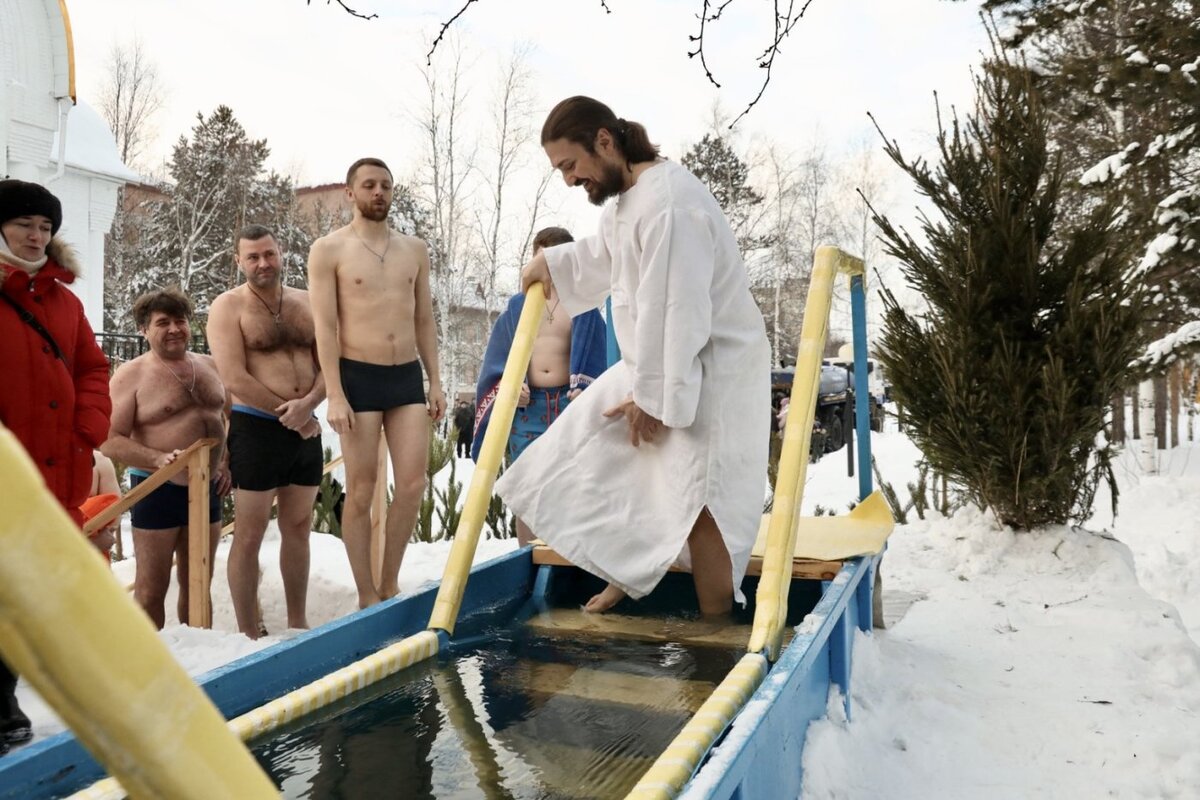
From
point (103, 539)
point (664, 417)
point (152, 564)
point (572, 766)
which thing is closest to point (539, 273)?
point (664, 417)

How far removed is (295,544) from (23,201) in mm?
2036

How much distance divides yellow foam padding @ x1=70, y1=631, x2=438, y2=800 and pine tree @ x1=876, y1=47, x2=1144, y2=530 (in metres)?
3.83

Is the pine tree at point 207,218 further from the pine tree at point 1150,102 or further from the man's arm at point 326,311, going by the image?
the man's arm at point 326,311

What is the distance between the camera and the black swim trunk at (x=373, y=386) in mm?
4066

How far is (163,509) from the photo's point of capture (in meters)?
4.42

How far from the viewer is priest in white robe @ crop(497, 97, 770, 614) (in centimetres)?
286

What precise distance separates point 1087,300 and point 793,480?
3396 millimetres

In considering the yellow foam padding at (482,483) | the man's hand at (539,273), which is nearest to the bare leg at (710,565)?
the yellow foam padding at (482,483)

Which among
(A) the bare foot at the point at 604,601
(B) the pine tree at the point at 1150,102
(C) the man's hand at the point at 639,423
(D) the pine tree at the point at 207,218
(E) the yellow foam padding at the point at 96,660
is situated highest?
(D) the pine tree at the point at 207,218

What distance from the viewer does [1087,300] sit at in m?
5.30

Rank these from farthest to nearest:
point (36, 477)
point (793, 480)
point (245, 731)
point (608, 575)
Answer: point (608, 575) < point (793, 480) < point (245, 731) < point (36, 477)

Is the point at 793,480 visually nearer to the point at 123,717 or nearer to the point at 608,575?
the point at 608,575

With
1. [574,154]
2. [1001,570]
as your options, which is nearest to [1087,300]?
[1001,570]

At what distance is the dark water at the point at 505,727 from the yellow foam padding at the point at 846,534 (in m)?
0.74
